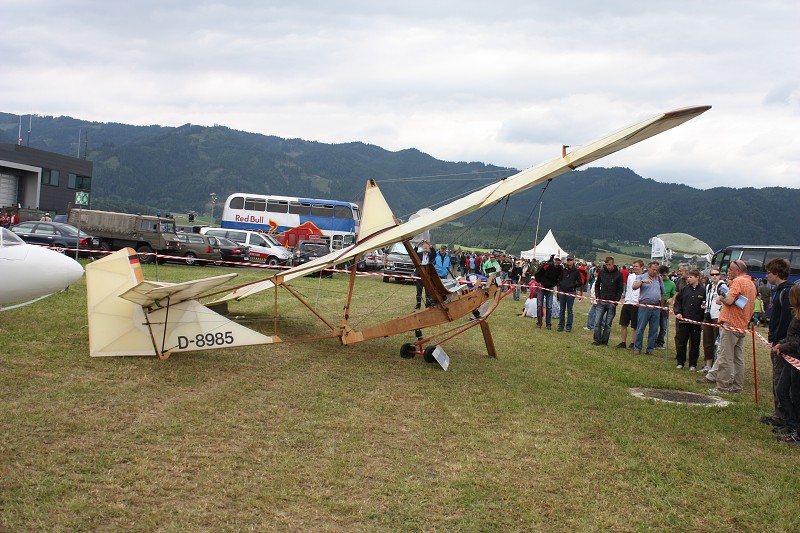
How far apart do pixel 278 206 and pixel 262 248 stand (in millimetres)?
15519

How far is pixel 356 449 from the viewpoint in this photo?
18.4ft

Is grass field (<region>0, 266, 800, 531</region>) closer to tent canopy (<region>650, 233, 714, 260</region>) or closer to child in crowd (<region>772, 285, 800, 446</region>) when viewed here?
child in crowd (<region>772, 285, 800, 446</region>)

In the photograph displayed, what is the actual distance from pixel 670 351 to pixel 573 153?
805 cm

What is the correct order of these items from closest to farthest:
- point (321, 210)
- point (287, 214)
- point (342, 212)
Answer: point (321, 210), point (287, 214), point (342, 212)

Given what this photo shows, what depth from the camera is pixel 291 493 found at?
4.55 m

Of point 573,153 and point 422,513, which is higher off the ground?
point 573,153

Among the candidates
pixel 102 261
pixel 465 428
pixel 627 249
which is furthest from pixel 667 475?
pixel 627 249

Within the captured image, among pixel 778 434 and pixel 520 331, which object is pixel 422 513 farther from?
pixel 520 331

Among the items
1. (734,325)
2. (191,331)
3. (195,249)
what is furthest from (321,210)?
(734,325)

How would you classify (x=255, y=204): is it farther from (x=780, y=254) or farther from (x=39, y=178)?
(x=780, y=254)

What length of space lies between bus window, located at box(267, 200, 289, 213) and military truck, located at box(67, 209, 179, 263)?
1918 cm

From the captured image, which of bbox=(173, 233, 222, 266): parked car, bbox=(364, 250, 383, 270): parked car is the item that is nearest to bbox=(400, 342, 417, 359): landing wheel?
bbox=(173, 233, 222, 266): parked car

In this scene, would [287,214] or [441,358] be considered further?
[287,214]

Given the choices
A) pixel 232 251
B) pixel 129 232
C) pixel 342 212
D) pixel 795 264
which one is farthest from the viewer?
pixel 342 212
